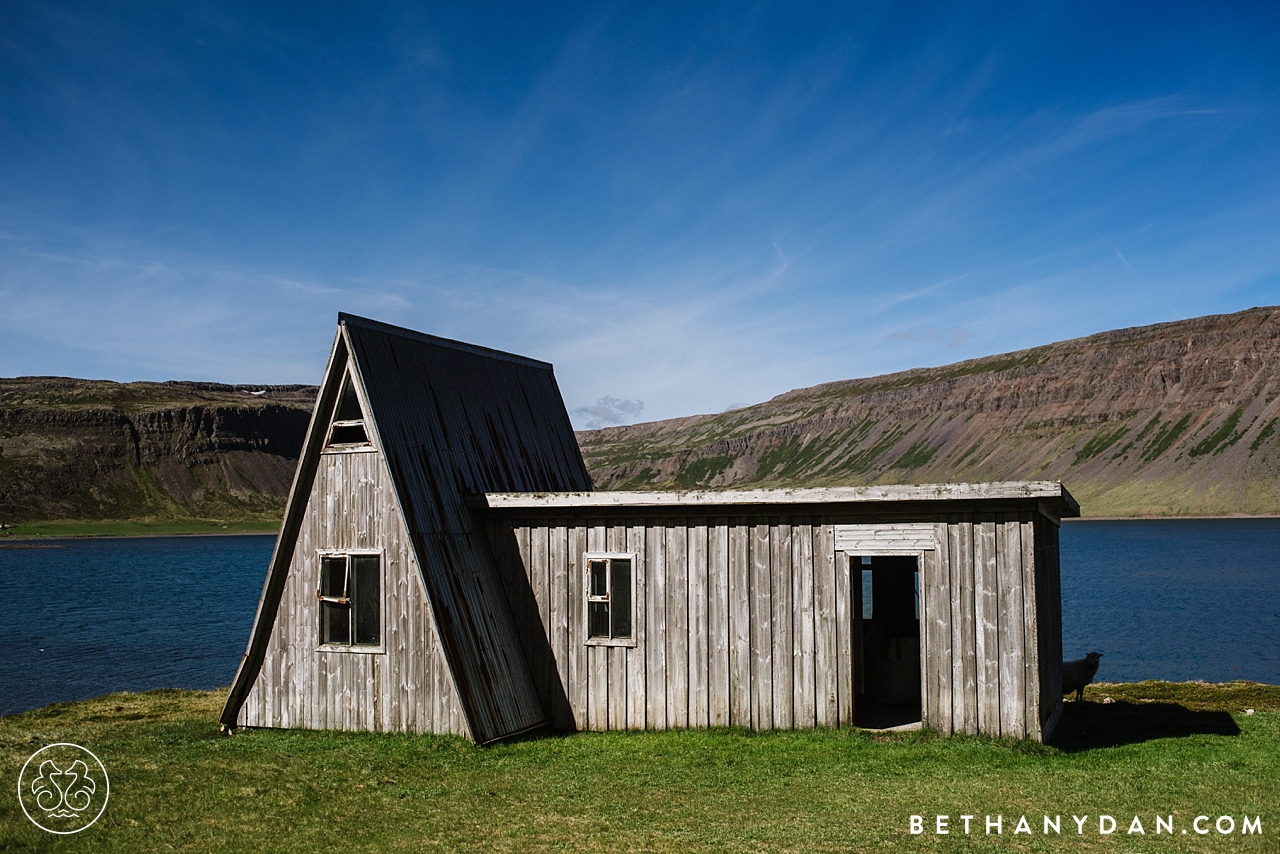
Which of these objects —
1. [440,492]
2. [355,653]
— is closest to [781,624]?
[440,492]

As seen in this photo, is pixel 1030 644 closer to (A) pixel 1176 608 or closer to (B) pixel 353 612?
(B) pixel 353 612

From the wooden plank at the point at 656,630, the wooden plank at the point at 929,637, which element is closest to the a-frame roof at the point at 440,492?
the wooden plank at the point at 656,630

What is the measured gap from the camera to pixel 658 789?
12008 mm

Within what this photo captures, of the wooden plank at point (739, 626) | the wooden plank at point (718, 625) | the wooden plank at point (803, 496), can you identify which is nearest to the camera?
the wooden plank at point (803, 496)

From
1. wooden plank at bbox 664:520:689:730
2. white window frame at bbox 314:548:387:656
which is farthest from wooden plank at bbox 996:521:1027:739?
white window frame at bbox 314:548:387:656

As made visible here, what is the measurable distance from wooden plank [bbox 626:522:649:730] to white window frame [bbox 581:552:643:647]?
2cm

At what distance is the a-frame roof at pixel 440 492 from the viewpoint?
15.5m

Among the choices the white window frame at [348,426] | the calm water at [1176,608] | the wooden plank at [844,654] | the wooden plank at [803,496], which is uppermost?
the white window frame at [348,426]

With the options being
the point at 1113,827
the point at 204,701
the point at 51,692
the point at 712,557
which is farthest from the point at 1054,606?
the point at 51,692

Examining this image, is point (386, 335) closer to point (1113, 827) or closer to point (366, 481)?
point (366, 481)

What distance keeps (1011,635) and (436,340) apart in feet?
35.9

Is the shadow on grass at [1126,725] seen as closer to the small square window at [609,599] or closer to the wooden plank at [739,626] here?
the wooden plank at [739,626]

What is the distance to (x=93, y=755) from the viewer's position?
13.8 m

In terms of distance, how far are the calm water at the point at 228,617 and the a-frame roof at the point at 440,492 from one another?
15880 mm
